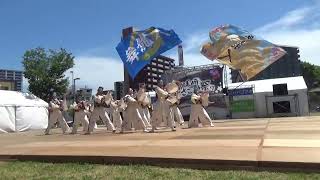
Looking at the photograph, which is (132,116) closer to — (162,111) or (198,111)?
(162,111)

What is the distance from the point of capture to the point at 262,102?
45.0 m

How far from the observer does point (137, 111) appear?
1812 centimetres

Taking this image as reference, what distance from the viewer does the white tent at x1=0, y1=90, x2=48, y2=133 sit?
2861 cm

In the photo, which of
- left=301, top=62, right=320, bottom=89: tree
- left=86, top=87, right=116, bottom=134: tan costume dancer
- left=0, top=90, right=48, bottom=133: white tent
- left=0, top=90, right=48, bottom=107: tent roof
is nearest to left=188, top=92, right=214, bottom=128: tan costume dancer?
left=86, top=87, right=116, bottom=134: tan costume dancer

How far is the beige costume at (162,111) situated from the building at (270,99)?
27.6 metres

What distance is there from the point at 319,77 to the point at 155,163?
320 ft

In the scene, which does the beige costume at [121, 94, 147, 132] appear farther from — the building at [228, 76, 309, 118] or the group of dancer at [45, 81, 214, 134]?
the building at [228, 76, 309, 118]

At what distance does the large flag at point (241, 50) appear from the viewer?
30.6m

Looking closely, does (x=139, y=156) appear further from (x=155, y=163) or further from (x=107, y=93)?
(x=107, y=93)

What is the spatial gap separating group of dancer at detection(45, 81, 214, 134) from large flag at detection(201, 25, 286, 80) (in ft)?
37.4

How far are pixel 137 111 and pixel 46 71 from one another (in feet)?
98.4

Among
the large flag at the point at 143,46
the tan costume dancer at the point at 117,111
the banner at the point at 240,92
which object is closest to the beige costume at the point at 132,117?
the large flag at the point at 143,46

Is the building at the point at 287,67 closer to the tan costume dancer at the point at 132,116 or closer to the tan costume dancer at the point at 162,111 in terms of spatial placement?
the tan costume dancer at the point at 132,116

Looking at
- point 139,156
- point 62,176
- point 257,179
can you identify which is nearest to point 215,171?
point 257,179
